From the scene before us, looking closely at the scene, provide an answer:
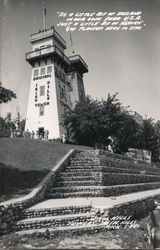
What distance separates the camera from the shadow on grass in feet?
33.5

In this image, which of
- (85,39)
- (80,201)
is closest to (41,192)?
(80,201)

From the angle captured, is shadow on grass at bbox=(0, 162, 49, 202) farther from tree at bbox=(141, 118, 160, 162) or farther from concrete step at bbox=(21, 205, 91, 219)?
tree at bbox=(141, 118, 160, 162)

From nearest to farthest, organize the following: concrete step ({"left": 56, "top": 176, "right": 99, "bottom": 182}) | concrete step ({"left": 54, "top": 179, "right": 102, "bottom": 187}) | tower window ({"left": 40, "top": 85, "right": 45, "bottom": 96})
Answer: concrete step ({"left": 54, "top": 179, "right": 102, "bottom": 187}) → concrete step ({"left": 56, "top": 176, "right": 99, "bottom": 182}) → tower window ({"left": 40, "top": 85, "right": 45, "bottom": 96})

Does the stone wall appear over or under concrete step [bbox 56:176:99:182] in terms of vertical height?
under

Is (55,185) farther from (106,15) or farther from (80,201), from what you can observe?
(106,15)

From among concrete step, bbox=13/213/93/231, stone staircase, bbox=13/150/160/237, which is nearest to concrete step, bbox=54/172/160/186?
stone staircase, bbox=13/150/160/237

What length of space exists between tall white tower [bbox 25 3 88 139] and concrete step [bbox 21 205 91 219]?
77.9ft

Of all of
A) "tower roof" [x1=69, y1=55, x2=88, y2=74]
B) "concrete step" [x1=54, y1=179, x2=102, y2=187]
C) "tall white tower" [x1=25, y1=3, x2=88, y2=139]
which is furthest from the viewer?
"tower roof" [x1=69, y1=55, x2=88, y2=74]

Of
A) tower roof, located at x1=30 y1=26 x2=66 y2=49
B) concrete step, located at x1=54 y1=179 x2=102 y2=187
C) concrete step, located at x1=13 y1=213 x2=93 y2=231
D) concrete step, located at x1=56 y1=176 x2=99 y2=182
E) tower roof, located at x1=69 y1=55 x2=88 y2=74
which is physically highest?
tower roof, located at x1=30 y1=26 x2=66 y2=49

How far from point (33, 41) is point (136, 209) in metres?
32.9

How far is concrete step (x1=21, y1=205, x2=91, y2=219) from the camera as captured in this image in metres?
8.91

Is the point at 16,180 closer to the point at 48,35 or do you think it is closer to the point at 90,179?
the point at 90,179

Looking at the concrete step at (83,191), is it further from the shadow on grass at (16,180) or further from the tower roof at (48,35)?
the tower roof at (48,35)

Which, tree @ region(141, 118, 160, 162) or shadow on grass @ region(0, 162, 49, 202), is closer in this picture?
shadow on grass @ region(0, 162, 49, 202)
